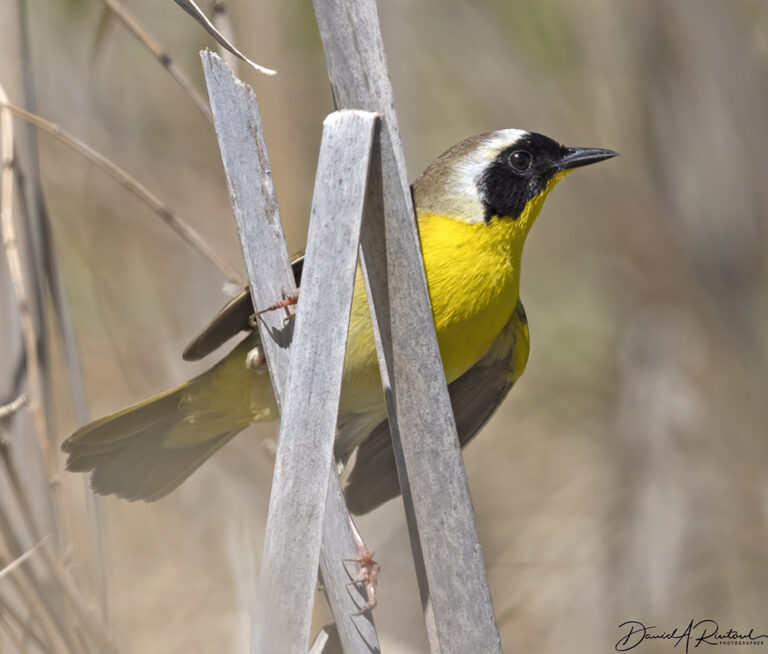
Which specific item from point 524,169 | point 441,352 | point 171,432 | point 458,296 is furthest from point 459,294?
point 171,432

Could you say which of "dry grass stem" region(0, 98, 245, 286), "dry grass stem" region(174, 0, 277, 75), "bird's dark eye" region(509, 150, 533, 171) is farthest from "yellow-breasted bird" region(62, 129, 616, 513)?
"dry grass stem" region(174, 0, 277, 75)

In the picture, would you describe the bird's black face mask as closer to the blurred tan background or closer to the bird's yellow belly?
the bird's yellow belly

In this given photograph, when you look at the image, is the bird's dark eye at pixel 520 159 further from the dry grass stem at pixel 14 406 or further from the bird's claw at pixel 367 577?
the dry grass stem at pixel 14 406

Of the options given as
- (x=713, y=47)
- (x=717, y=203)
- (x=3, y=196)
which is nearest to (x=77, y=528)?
(x=3, y=196)

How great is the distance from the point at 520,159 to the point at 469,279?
18.6 inches

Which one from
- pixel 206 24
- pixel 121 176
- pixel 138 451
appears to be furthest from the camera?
pixel 138 451

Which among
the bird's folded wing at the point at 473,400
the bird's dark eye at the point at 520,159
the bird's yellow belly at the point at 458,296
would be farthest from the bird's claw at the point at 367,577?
the bird's dark eye at the point at 520,159

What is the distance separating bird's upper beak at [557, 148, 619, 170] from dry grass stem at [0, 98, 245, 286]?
3.09ft

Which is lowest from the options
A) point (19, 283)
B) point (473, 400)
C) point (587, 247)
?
point (473, 400)

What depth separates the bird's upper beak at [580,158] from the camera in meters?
2.38

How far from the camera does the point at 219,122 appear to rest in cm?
135

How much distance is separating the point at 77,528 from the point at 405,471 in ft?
6.26

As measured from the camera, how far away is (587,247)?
3.44 meters

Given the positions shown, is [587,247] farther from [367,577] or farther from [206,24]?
[206,24]
